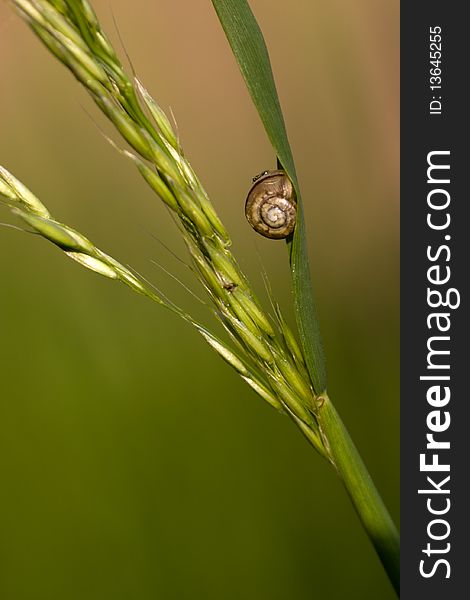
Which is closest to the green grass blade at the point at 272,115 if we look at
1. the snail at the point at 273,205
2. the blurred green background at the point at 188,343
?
the snail at the point at 273,205

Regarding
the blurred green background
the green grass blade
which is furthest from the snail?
the blurred green background

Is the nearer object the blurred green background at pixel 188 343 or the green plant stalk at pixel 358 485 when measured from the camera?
the green plant stalk at pixel 358 485

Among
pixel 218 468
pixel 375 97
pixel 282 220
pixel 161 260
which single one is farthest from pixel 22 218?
pixel 375 97

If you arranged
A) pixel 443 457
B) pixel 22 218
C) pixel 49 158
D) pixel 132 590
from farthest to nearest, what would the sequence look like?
pixel 49 158
pixel 132 590
pixel 443 457
pixel 22 218

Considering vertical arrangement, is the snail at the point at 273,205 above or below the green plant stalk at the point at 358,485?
above

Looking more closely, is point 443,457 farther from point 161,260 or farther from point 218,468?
point 161,260

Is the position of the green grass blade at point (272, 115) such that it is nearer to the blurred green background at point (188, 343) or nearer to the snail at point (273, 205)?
the snail at point (273, 205)

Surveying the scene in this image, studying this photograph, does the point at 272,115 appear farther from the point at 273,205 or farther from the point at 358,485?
the point at 358,485

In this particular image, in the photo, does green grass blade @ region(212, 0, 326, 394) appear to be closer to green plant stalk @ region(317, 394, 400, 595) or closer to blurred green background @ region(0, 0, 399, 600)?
green plant stalk @ region(317, 394, 400, 595)
